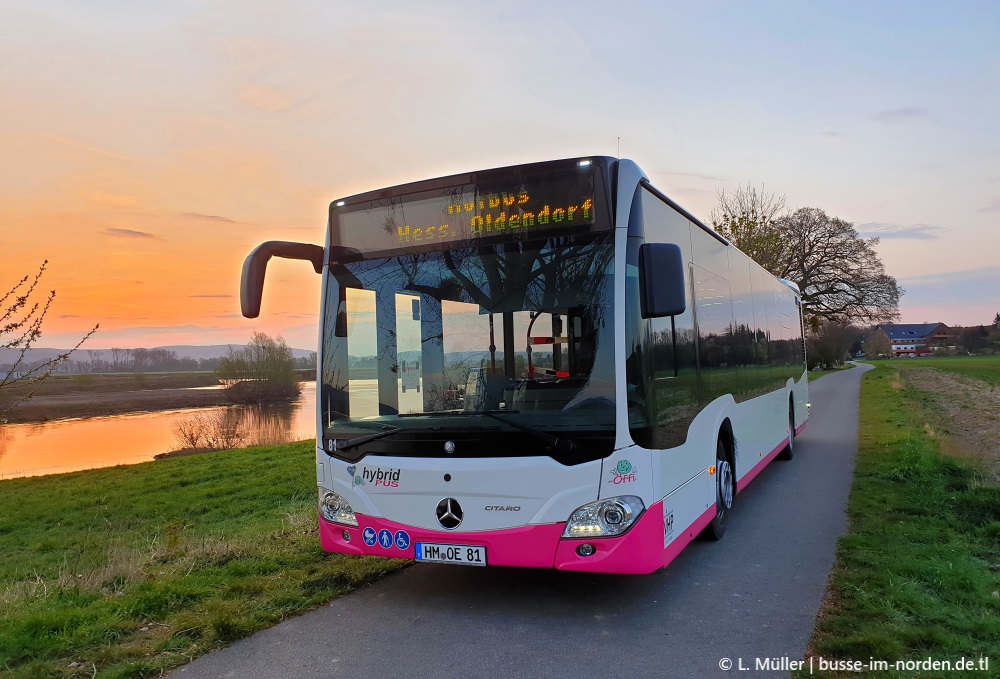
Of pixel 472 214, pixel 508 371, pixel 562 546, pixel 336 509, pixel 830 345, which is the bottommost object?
pixel 562 546

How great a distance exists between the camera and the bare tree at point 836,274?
4181 cm

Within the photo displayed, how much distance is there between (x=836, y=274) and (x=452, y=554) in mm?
43466

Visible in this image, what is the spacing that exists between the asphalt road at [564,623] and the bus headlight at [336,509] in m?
0.59

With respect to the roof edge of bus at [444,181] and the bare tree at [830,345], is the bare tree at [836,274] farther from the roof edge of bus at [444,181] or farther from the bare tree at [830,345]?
the roof edge of bus at [444,181]

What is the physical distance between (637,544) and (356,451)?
206 centimetres

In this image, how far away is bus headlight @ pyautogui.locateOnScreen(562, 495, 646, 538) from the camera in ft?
14.5

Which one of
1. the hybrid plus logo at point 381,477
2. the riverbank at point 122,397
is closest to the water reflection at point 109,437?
the riverbank at point 122,397

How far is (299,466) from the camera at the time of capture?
20.2m

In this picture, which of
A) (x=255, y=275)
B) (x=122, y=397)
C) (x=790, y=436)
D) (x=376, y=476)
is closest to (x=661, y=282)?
(x=376, y=476)

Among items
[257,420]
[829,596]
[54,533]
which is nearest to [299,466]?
[54,533]

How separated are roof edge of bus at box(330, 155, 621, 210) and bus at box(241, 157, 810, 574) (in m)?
0.02

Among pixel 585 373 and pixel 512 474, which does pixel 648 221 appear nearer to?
pixel 585 373

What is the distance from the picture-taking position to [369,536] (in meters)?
5.02

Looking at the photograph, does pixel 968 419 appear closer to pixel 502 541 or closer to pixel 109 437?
pixel 502 541
